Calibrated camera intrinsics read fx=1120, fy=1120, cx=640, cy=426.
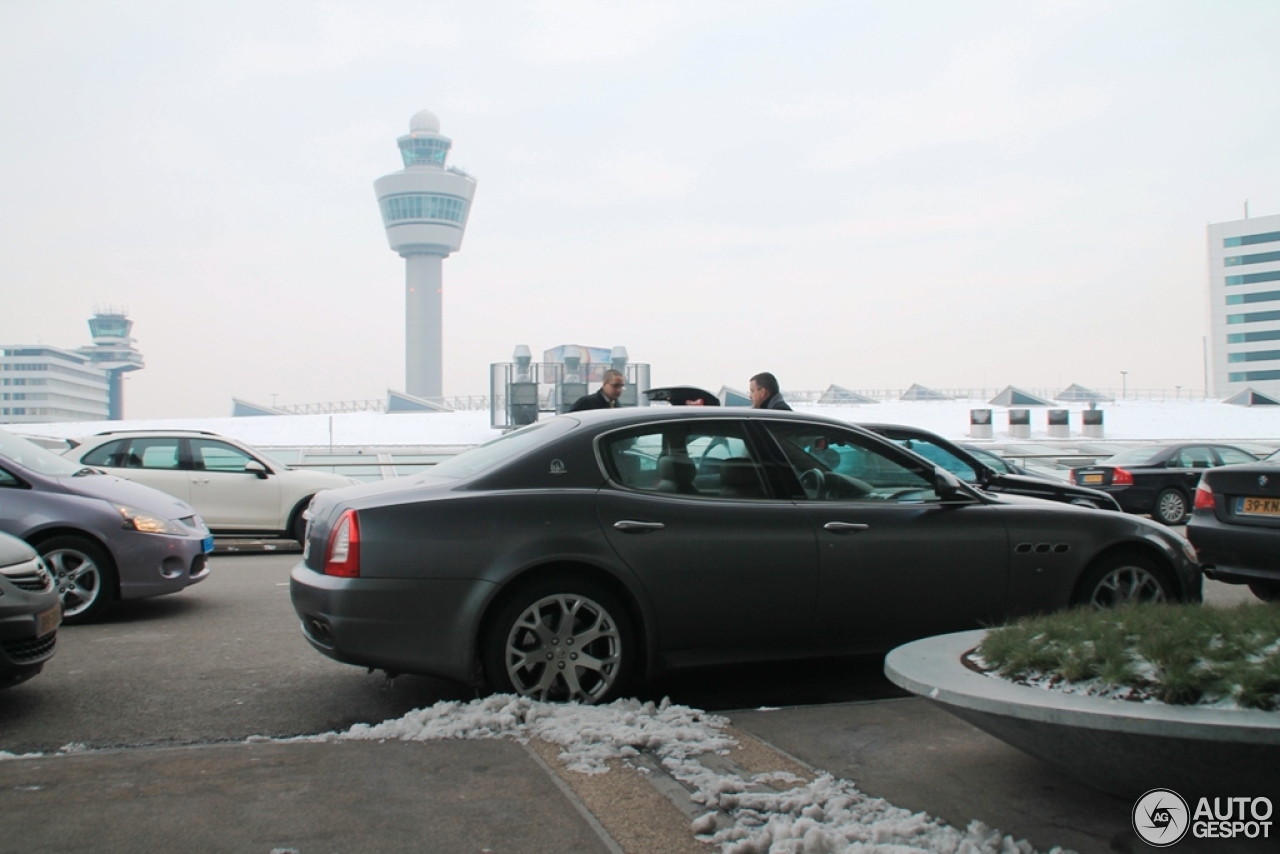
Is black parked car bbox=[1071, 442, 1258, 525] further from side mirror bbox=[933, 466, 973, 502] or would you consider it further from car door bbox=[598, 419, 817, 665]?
car door bbox=[598, 419, 817, 665]

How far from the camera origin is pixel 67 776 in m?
3.79

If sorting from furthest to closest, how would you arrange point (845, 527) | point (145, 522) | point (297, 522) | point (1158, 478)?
point (1158, 478) → point (297, 522) → point (145, 522) → point (845, 527)

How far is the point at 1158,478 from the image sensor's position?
56.9ft

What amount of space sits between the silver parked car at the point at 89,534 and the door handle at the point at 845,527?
4717mm

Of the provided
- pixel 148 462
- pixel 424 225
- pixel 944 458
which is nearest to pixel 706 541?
pixel 944 458

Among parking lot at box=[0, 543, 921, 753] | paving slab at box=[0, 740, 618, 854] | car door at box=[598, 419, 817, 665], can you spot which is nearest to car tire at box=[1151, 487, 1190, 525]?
parking lot at box=[0, 543, 921, 753]

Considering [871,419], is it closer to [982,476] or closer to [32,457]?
[982,476]

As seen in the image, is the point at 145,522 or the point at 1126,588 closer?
the point at 1126,588

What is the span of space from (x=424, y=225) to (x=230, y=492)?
140 meters

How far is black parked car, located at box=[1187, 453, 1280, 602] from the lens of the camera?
24.0 feet

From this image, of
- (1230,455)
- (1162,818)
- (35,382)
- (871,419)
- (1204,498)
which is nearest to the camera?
(1162,818)

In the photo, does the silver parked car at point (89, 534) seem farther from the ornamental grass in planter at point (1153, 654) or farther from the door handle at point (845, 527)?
the ornamental grass in planter at point (1153, 654)

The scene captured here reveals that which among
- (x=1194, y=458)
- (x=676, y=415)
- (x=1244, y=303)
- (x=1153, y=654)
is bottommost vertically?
(x=1153, y=654)

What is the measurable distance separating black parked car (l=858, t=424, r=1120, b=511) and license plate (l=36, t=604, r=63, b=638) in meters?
5.43
